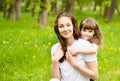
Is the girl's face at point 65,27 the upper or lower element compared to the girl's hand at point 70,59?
upper

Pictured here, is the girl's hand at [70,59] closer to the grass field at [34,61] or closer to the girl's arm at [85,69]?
the girl's arm at [85,69]

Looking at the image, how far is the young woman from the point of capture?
4707 millimetres

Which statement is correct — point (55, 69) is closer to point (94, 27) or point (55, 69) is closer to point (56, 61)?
point (56, 61)

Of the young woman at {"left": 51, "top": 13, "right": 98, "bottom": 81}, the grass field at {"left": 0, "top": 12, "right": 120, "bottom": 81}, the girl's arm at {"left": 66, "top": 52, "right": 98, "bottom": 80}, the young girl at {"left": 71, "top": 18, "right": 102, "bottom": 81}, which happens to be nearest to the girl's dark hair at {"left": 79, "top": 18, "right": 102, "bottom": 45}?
the young girl at {"left": 71, "top": 18, "right": 102, "bottom": 81}

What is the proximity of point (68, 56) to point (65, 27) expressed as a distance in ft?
1.20

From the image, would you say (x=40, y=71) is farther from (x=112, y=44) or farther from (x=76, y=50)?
(x=112, y=44)

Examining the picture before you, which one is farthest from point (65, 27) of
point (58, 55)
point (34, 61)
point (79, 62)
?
point (34, 61)

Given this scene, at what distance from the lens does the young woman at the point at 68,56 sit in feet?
15.4

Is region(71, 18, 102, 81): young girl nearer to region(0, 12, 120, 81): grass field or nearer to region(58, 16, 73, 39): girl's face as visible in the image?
region(58, 16, 73, 39): girl's face

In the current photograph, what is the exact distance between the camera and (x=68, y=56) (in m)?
4.66

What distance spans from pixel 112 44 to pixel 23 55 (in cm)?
358

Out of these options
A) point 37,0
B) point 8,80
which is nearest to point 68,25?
point 8,80

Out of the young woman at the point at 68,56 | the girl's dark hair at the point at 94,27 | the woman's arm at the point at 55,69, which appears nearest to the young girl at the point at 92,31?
the girl's dark hair at the point at 94,27

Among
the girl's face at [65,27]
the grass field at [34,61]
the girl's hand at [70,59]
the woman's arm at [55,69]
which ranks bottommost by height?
the grass field at [34,61]
